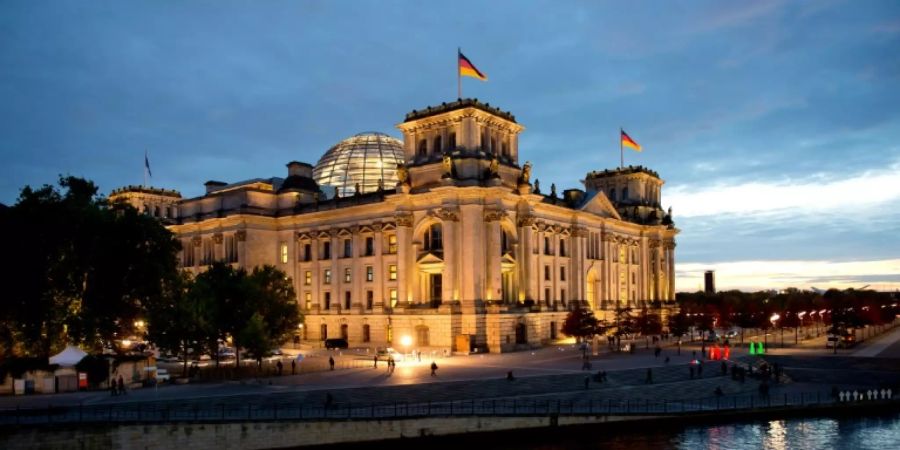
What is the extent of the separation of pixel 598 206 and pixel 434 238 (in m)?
31.9

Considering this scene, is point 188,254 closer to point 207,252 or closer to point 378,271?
point 207,252

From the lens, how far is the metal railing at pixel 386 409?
37.0 meters

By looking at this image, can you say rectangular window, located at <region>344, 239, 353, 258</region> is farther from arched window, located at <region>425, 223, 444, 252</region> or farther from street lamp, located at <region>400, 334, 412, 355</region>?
street lamp, located at <region>400, 334, 412, 355</region>

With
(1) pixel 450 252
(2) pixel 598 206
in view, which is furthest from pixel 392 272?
(2) pixel 598 206

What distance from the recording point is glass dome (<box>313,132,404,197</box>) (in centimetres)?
11475

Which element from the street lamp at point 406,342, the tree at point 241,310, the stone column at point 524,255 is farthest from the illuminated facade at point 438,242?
the tree at point 241,310

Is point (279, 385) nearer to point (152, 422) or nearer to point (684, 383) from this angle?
point (152, 422)

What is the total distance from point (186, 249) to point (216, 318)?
5332 cm

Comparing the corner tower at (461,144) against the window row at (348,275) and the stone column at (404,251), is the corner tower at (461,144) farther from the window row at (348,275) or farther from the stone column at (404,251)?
the window row at (348,275)

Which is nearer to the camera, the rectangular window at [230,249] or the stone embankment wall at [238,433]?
the stone embankment wall at [238,433]

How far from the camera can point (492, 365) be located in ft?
214

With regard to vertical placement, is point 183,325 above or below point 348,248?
below

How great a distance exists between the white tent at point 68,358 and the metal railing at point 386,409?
935 cm

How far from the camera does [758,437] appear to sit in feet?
145
